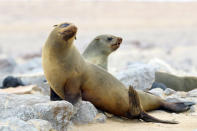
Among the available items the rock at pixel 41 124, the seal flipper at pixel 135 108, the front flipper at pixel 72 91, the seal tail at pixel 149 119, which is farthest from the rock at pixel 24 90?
the rock at pixel 41 124

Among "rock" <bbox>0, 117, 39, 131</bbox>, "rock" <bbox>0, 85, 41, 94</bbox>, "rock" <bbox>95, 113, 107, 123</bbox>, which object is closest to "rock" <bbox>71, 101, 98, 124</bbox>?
"rock" <bbox>95, 113, 107, 123</bbox>

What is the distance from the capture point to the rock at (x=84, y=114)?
15.5 ft

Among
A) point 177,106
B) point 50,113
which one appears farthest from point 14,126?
point 177,106

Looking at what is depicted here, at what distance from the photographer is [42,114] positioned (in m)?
4.09

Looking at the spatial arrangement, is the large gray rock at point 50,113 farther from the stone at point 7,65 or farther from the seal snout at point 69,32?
the stone at point 7,65

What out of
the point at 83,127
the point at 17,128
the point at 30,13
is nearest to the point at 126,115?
the point at 83,127

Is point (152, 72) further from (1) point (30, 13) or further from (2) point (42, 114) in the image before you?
(1) point (30, 13)

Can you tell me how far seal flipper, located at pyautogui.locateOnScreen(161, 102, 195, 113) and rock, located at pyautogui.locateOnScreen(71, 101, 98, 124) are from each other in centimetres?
133

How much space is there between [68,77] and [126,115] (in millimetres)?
919

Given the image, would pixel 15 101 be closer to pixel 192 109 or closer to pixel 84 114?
pixel 84 114

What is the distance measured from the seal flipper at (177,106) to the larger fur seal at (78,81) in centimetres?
63

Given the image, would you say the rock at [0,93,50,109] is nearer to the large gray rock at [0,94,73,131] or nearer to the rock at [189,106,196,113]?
the large gray rock at [0,94,73,131]

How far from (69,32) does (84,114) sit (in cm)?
95

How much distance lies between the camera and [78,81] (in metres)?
4.91
